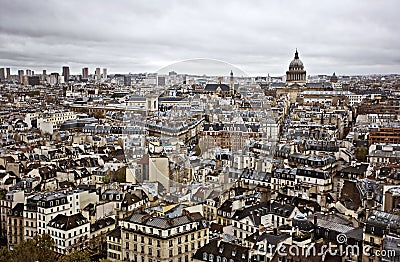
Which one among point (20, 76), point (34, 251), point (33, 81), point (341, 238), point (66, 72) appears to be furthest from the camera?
point (66, 72)

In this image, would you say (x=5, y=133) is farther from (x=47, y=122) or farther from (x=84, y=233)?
(x=84, y=233)

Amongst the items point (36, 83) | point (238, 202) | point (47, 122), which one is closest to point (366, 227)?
point (238, 202)

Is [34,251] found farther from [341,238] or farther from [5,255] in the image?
[341,238]

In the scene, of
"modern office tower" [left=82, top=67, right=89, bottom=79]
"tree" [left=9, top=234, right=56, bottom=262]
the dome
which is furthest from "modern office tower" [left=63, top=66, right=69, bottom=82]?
"tree" [left=9, top=234, right=56, bottom=262]

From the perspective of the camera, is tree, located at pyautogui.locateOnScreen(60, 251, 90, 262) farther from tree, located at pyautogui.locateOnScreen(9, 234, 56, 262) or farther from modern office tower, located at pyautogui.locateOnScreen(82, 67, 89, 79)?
modern office tower, located at pyautogui.locateOnScreen(82, 67, 89, 79)

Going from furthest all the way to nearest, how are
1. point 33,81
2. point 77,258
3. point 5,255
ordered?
point 33,81, point 5,255, point 77,258

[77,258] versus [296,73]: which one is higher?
[296,73]

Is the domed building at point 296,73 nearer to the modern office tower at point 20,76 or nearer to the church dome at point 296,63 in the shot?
the church dome at point 296,63

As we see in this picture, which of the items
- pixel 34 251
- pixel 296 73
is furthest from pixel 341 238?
pixel 296 73

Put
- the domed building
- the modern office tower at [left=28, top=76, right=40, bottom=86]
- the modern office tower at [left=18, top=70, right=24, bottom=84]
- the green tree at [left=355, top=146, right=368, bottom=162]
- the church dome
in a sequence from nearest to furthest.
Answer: the green tree at [left=355, top=146, right=368, bottom=162]
the domed building
the church dome
the modern office tower at [left=28, top=76, right=40, bottom=86]
the modern office tower at [left=18, top=70, right=24, bottom=84]

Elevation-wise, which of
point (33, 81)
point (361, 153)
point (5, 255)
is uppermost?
point (33, 81)
